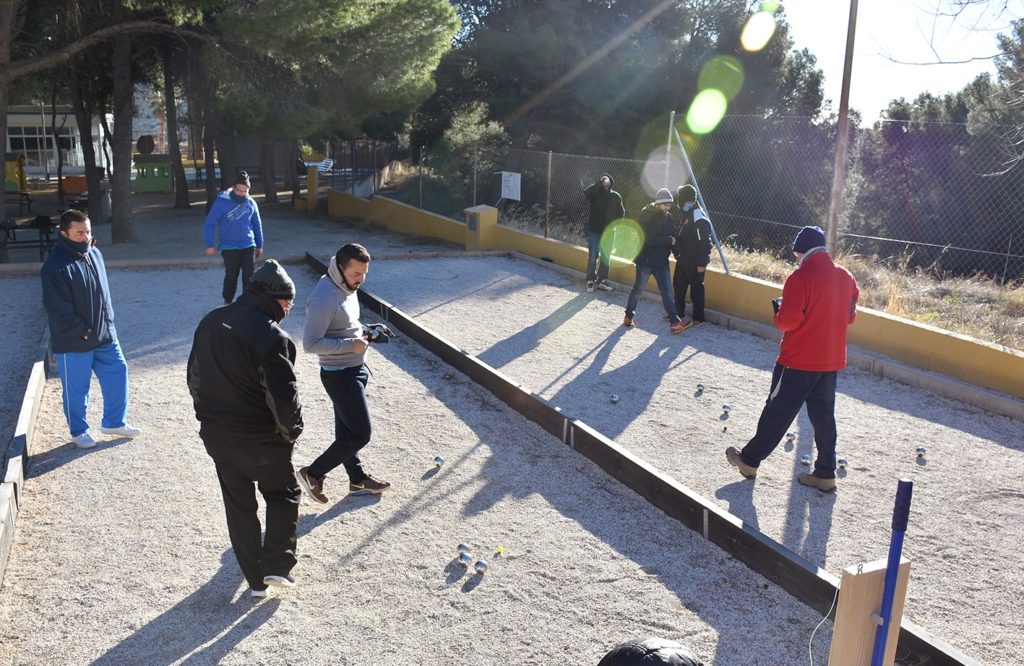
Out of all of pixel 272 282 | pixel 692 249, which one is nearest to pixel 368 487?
pixel 272 282

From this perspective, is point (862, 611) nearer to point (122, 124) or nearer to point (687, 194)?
point (687, 194)

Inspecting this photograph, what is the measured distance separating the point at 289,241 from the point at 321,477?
1515 centimetres

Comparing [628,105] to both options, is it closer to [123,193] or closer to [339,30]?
[339,30]

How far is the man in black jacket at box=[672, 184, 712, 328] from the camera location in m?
10.1

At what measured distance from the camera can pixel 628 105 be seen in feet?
84.9

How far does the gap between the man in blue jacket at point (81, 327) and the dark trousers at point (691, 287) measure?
650 cm

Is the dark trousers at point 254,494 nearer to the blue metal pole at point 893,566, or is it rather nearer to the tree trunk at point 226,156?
the blue metal pole at point 893,566

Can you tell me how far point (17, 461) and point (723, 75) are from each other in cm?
2531

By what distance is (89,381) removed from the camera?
20.9ft

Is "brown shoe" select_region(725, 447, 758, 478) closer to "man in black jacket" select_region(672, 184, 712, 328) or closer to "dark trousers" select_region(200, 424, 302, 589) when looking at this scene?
"dark trousers" select_region(200, 424, 302, 589)

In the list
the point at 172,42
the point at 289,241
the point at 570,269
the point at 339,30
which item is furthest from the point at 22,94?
the point at 570,269

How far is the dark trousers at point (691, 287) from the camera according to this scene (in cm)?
1048

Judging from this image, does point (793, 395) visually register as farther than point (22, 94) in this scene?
No

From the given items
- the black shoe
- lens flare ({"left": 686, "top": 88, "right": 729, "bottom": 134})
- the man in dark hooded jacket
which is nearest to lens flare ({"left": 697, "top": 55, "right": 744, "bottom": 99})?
lens flare ({"left": 686, "top": 88, "right": 729, "bottom": 134})
